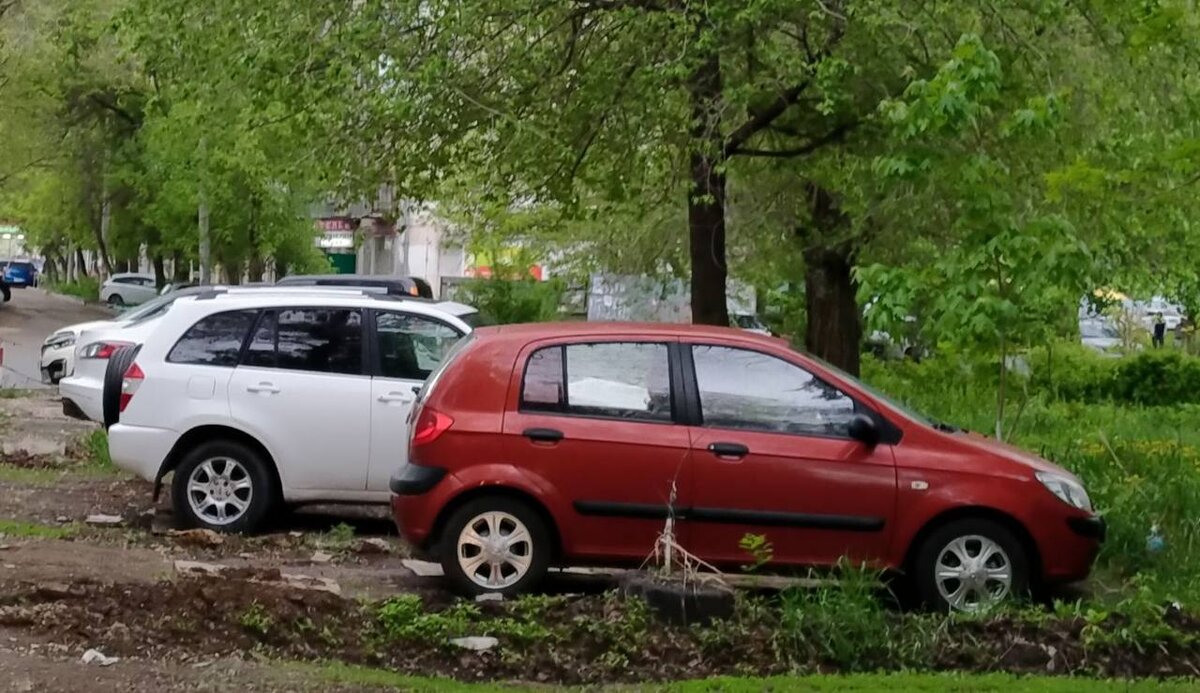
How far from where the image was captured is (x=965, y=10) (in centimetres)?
1472

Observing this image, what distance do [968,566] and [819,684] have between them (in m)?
2.12

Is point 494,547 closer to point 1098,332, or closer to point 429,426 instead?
point 429,426

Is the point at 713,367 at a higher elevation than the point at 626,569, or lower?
higher

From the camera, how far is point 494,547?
9.03 meters

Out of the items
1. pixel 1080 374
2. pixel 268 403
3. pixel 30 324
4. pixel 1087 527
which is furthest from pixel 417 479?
pixel 30 324

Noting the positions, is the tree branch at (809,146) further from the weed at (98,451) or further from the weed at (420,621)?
the weed at (420,621)

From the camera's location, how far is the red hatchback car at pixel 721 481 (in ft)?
29.3

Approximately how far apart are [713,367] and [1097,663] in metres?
2.64

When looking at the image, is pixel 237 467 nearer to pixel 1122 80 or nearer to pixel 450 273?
pixel 1122 80

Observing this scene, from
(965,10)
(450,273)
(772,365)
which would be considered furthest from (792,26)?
(450,273)

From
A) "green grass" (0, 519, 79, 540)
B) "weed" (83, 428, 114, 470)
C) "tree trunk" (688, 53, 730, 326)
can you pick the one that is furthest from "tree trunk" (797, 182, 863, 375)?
"green grass" (0, 519, 79, 540)

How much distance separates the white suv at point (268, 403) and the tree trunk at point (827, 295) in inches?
462

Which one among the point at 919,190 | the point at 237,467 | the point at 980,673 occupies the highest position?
the point at 919,190

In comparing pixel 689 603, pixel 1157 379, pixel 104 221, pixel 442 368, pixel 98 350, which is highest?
pixel 104 221
